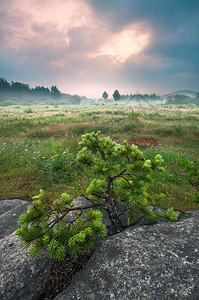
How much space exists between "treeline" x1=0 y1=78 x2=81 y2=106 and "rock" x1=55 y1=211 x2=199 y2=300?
112 meters

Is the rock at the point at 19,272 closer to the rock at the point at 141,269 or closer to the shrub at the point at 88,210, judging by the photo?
the shrub at the point at 88,210

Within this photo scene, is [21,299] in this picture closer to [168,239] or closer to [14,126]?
[168,239]

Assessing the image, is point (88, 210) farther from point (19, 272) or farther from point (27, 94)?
point (27, 94)

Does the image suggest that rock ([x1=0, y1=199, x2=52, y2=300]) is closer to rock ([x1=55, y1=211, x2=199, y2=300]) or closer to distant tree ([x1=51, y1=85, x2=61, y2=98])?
rock ([x1=55, y1=211, x2=199, y2=300])

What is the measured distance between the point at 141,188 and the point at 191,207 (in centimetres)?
263

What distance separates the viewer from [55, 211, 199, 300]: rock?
1.59 m

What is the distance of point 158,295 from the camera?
60.4 inches

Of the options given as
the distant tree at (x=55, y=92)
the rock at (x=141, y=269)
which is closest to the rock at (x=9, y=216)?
the rock at (x=141, y=269)

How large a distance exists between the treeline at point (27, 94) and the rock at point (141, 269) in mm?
111857

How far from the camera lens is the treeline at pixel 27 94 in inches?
4643

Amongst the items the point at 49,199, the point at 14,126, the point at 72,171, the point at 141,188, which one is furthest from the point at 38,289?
the point at 14,126

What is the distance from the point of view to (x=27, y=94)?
13638 centimetres

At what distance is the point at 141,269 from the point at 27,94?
156m

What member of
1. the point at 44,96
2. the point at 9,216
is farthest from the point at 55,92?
the point at 9,216
